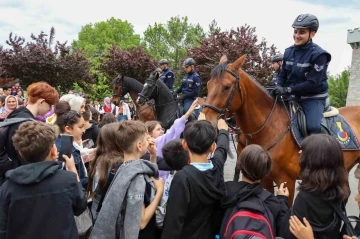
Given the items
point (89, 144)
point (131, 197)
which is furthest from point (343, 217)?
point (89, 144)

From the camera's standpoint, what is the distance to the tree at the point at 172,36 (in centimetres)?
5441

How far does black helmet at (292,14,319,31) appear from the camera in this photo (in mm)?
4543

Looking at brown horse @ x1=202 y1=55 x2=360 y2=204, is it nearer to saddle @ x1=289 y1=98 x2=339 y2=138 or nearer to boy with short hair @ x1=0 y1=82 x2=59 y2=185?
saddle @ x1=289 y1=98 x2=339 y2=138

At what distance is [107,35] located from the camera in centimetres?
5966

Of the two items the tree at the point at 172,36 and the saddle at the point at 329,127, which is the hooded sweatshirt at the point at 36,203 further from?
the tree at the point at 172,36

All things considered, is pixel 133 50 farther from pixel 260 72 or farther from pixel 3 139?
pixel 3 139

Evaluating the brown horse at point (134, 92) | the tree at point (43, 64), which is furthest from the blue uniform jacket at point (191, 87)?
the tree at point (43, 64)

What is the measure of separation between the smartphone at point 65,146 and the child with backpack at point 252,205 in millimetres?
1508

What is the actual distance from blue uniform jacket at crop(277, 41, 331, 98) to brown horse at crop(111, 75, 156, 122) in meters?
5.58

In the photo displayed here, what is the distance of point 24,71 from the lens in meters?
22.0

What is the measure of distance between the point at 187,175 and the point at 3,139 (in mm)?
1714

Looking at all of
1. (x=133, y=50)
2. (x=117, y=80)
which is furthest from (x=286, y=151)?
(x=133, y=50)

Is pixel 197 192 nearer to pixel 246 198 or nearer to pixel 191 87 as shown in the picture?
pixel 246 198

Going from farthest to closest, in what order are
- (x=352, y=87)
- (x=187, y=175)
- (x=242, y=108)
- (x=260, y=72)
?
1. (x=352, y=87)
2. (x=260, y=72)
3. (x=242, y=108)
4. (x=187, y=175)
